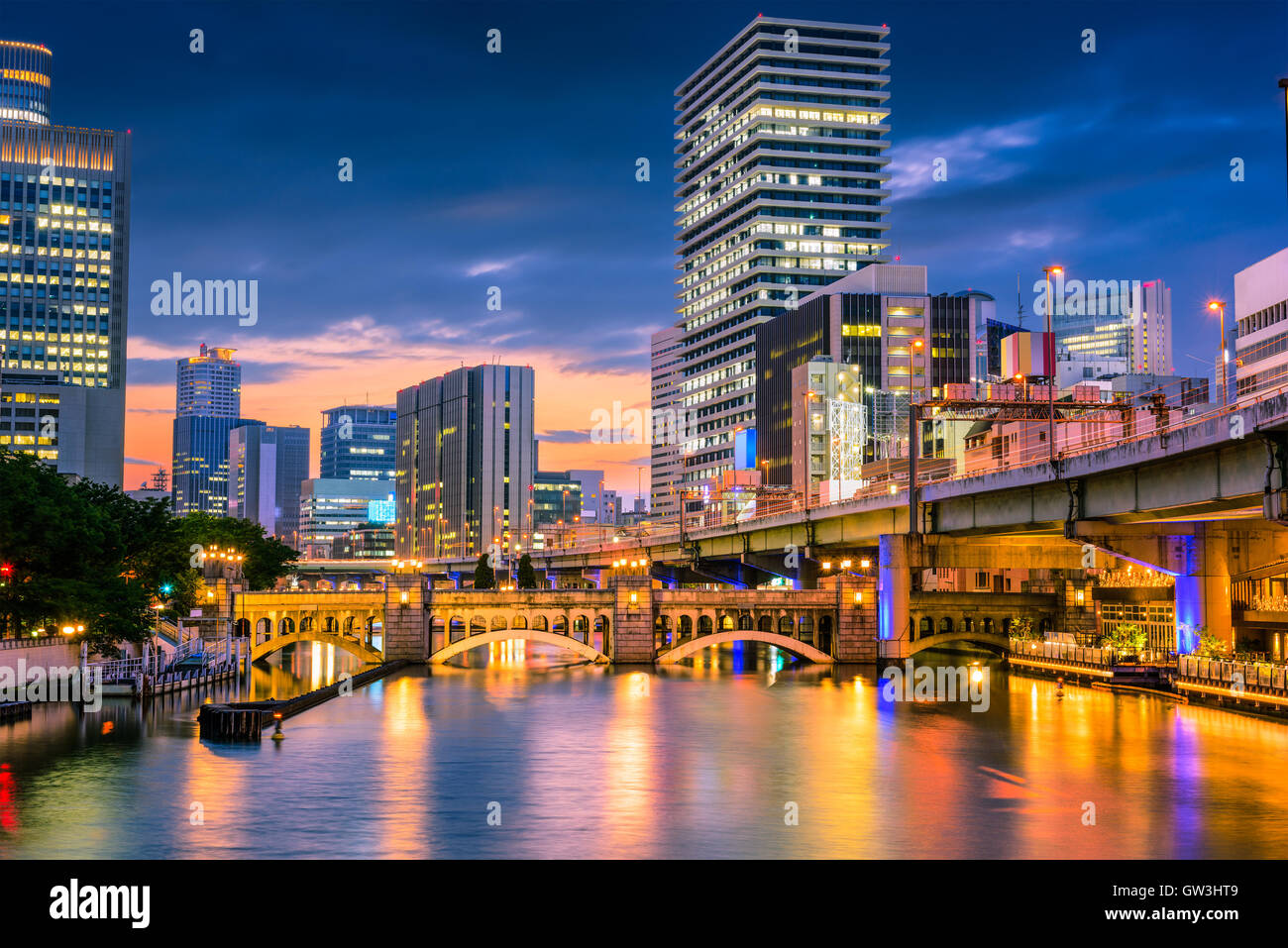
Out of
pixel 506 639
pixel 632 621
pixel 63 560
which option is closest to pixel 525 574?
pixel 632 621

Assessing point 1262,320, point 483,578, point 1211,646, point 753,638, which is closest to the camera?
point 1211,646

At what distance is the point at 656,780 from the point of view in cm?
5169

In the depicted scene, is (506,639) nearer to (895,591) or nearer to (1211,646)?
(895,591)

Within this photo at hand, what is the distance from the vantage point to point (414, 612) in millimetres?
103625

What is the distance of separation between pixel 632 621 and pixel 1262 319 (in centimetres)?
6582

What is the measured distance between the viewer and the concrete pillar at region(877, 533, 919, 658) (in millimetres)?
92625

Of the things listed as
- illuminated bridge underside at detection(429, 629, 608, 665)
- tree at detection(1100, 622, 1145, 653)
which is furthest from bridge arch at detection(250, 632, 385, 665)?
tree at detection(1100, 622, 1145, 653)

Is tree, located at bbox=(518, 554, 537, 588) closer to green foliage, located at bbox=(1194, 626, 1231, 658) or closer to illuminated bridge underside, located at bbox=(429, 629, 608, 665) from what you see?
illuminated bridge underside, located at bbox=(429, 629, 608, 665)

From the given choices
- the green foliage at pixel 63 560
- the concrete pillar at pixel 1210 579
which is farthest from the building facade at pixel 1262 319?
the green foliage at pixel 63 560

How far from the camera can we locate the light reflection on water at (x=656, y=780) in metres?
39.8
